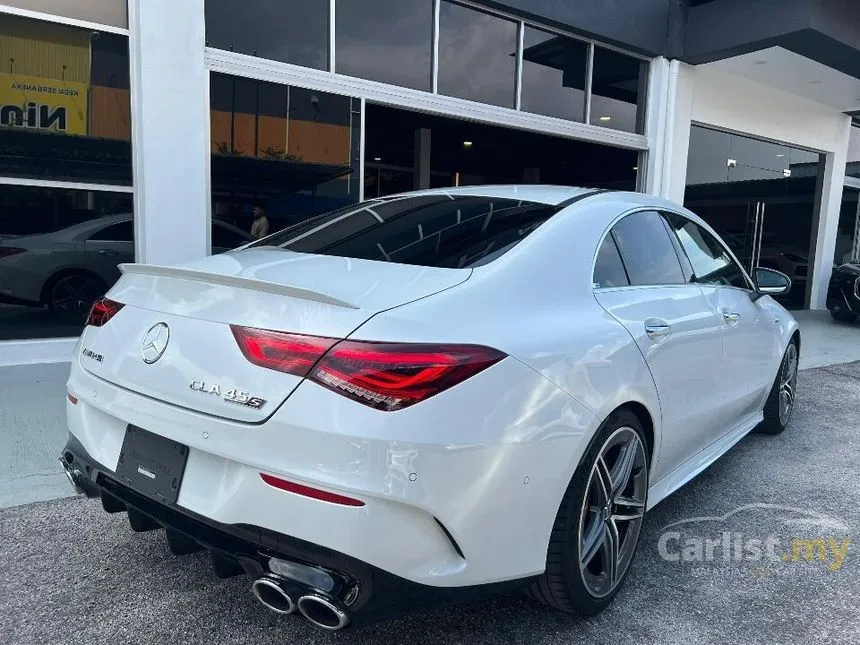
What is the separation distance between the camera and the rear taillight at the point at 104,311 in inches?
89.9

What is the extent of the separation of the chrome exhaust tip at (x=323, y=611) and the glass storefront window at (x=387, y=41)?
6095 mm

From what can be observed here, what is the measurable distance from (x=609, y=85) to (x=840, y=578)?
8091 millimetres

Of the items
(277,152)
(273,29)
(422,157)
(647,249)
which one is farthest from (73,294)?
(422,157)

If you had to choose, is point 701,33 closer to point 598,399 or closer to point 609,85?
point 609,85

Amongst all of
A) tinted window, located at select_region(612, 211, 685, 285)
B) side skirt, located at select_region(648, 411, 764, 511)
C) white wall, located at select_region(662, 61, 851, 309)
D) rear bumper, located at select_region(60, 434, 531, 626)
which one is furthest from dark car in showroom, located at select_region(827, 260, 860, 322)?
rear bumper, located at select_region(60, 434, 531, 626)

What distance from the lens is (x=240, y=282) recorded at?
6.66 ft

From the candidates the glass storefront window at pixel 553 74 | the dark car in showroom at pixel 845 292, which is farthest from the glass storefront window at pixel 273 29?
the dark car in showroom at pixel 845 292

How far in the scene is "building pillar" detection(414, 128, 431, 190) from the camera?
1373 centimetres

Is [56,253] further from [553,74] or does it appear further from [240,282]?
[553,74]

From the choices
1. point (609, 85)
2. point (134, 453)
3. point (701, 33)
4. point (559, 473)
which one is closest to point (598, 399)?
point (559, 473)

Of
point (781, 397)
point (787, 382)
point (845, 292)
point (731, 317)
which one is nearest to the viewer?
point (731, 317)

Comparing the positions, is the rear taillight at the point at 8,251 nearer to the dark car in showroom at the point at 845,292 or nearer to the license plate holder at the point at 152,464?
the license plate holder at the point at 152,464

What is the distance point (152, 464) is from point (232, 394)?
40 cm

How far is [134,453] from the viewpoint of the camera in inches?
80.2
